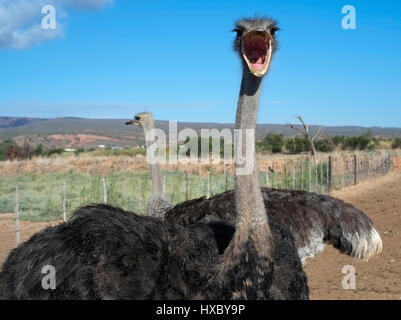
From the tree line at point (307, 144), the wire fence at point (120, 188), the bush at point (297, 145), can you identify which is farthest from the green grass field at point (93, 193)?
the tree line at point (307, 144)

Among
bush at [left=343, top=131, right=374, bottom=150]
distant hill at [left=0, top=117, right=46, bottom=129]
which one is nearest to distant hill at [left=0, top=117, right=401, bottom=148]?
bush at [left=343, top=131, right=374, bottom=150]

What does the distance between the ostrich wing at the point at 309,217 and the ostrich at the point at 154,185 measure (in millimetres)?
715

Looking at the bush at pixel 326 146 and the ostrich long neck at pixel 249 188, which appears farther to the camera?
the bush at pixel 326 146

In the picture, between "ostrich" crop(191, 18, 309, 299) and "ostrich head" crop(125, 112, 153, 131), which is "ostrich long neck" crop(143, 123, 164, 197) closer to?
"ostrich head" crop(125, 112, 153, 131)

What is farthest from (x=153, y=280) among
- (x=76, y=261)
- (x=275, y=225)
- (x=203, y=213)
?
(x=203, y=213)

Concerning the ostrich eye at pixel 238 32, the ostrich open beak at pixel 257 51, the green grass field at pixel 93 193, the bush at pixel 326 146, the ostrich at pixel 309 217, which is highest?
the ostrich eye at pixel 238 32

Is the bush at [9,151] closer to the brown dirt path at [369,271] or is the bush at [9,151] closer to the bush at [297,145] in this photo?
the bush at [297,145]

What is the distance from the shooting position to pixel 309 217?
19.2 feet

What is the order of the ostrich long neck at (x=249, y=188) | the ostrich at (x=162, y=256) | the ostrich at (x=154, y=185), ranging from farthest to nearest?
the ostrich at (x=154, y=185) → the ostrich long neck at (x=249, y=188) → the ostrich at (x=162, y=256)

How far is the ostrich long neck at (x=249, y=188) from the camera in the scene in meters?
2.91

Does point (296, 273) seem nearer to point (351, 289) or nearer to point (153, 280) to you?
point (153, 280)
